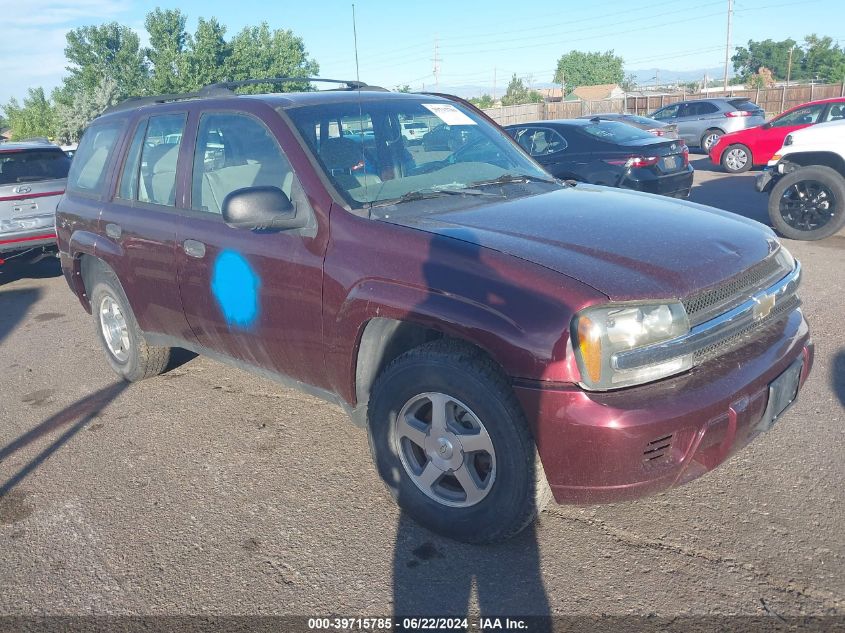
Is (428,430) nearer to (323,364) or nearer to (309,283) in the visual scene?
(323,364)

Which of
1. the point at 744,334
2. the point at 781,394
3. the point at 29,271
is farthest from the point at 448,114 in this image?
the point at 29,271

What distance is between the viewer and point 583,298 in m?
2.47

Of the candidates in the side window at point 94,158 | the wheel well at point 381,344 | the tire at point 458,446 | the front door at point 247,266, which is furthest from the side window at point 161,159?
the tire at point 458,446

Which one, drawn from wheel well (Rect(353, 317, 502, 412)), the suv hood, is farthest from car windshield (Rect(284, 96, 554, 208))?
wheel well (Rect(353, 317, 502, 412))

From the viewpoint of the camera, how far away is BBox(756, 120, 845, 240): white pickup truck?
806 centimetres

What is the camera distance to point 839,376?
14.6ft

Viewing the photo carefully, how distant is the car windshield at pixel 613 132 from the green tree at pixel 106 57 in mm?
61313

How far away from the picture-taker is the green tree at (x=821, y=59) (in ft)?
219

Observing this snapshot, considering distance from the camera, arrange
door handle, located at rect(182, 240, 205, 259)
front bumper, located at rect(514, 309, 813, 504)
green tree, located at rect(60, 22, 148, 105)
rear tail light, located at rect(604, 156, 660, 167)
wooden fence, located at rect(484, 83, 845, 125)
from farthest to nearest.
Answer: green tree, located at rect(60, 22, 148, 105) < wooden fence, located at rect(484, 83, 845, 125) < rear tail light, located at rect(604, 156, 660, 167) < door handle, located at rect(182, 240, 205, 259) < front bumper, located at rect(514, 309, 813, 504)

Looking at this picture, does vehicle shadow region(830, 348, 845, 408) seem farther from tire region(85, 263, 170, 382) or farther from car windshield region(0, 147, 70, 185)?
car windshield region(0, 147, 70, 185)

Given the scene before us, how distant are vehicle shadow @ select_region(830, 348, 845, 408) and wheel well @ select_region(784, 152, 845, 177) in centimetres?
427

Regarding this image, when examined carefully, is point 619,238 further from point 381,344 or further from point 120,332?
point 120,332

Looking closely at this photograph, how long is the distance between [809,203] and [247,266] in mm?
7232

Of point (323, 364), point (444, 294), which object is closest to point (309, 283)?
point (323, 364)
